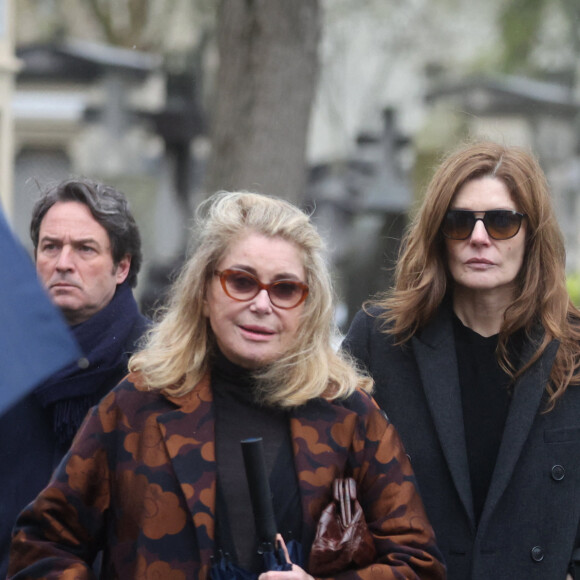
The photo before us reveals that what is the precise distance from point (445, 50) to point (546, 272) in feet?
78.3

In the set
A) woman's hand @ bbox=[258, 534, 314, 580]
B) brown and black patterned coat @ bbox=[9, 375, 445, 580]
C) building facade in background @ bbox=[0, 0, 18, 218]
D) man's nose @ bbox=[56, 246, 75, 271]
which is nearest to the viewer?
woman's hand @ bbox=[258, 534, 314, 580]

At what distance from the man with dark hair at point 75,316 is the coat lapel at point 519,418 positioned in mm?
1153

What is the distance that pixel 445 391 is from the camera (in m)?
3.51

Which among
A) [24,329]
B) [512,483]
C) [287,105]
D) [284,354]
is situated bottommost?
[512,483]

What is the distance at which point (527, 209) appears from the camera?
351cm

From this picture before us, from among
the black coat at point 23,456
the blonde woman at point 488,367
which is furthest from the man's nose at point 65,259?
the blonde woman at point 488,367

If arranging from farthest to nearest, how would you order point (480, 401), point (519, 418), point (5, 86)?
point (5, 86), point (480, 401), point (519, 418)

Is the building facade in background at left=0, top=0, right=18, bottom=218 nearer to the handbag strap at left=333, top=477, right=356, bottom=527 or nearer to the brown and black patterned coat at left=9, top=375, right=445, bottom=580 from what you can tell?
the brown and black patterned coat at left=9, top=375, right=445, bottom=580

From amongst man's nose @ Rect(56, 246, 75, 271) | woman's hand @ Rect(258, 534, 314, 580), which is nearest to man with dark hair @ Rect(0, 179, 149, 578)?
man's nose @ Rect(56, 246, 75, 271)

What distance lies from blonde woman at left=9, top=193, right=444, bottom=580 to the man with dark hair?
0.50 metres

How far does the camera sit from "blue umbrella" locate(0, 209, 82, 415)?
2.37m

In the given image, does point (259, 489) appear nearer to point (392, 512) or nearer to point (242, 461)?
point (242, 461)

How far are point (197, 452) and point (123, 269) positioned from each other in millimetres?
1094

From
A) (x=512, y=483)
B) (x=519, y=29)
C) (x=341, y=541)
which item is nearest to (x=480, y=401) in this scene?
(x=512, y=483)
